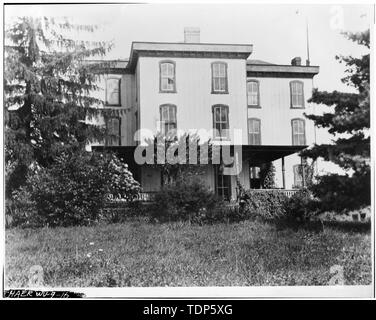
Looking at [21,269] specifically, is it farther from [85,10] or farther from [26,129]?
[85,10]

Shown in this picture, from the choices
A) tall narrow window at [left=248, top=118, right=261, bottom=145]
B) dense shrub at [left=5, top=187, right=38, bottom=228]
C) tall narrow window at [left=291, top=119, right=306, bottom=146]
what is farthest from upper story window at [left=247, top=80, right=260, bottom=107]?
dense shrub at [left=5, top=187, right=38, bottom=228]

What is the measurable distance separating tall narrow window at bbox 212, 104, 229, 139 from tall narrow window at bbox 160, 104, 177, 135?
28.7 inches

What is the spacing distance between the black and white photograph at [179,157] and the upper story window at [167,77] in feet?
0.08

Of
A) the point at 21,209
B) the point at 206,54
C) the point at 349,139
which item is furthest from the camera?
the point at 206,54

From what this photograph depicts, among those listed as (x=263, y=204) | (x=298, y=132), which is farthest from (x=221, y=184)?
(x=298, y=132)

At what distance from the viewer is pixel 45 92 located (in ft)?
27.4

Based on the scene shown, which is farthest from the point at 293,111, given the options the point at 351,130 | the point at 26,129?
the point at 26,129

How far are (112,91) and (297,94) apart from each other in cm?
337

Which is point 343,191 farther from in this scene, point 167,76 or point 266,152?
point 167,76

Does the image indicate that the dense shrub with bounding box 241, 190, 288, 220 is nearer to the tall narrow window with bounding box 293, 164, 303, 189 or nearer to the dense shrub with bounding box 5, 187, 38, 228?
the tall narrow window with bounding box 293, 164, 303, 189

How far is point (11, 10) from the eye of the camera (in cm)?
741

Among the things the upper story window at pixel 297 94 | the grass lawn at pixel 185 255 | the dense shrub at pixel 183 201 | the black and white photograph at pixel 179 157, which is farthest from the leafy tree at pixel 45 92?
the upper story window at pixel 297 94

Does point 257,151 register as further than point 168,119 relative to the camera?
Yes

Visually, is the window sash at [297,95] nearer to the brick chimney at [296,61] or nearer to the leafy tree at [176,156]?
the brick chimney at [296,61]
